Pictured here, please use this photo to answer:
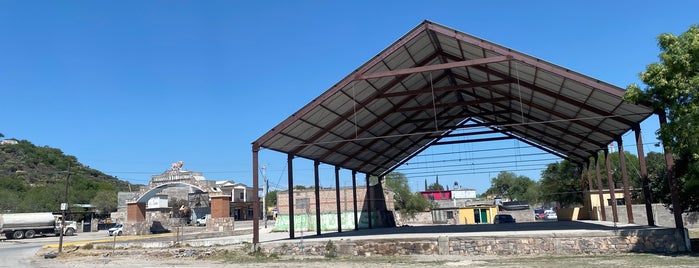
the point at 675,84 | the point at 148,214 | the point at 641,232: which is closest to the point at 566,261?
the point at 641,232

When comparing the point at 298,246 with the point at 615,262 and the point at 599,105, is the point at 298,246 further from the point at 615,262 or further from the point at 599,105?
the point at 599,105

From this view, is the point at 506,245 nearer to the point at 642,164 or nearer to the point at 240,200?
the point at 642,164

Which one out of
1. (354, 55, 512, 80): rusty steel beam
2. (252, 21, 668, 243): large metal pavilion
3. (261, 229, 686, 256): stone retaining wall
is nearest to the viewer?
(261, 229, 686, 256): stone retaining wall

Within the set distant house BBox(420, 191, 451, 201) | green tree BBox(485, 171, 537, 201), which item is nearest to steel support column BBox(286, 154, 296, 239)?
distant house BBox(420, 191, 451, 201)

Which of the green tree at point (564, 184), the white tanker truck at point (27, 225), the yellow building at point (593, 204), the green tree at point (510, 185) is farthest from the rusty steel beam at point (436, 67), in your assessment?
the green tree at point (510, 185)

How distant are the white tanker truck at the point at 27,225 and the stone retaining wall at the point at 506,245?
36.5 meters

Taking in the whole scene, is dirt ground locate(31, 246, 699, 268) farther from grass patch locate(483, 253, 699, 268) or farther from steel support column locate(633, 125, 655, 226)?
steel support column locate(633, 125, 655, 226)

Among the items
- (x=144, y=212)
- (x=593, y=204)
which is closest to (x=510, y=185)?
(x=593, y=204)

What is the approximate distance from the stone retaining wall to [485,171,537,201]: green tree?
10999 cm

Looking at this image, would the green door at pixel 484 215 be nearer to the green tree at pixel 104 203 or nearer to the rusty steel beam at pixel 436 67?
the rusty steel beam at pixel 436 67

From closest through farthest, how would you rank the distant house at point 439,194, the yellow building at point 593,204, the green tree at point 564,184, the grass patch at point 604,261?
the grass patch at point 604,261 → the yellow building at point 593,204 → the green tree at point 564,184 → the distant house at point 439,194

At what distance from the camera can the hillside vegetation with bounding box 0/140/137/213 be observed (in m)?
68.4

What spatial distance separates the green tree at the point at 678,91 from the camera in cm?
1370

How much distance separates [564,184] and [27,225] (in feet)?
169
